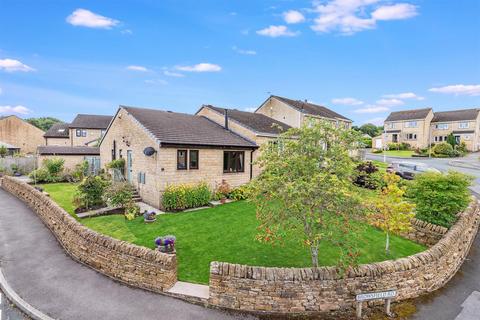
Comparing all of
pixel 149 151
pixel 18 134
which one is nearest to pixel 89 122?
pixel 18 134

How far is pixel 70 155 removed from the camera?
97.2 ft

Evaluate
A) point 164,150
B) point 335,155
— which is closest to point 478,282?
point 335,155

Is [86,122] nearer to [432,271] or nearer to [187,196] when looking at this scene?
[187,196]

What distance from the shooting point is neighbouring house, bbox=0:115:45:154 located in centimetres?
5281

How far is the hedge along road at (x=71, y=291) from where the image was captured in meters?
6.72

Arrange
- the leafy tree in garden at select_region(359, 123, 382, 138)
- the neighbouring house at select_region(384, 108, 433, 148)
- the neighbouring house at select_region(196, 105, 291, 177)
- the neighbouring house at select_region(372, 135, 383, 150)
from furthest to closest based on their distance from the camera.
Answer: the leafy tree in garden at select_region(359, 123, 382, 138) → the neighbouring house at select_region(372, 135, 383, 150) → the neighbouring house at select_region(384, 108, 433, 148) → the neighbouring house at select_region(196, 105, 291, 177)

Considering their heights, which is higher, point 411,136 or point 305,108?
point 305,108

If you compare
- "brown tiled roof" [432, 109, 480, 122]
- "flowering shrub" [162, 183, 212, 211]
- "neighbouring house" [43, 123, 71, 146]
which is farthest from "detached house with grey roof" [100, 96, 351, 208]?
"brown tiled roof" [432, 109, 480, 122]

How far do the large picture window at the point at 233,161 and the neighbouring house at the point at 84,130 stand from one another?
38.5m

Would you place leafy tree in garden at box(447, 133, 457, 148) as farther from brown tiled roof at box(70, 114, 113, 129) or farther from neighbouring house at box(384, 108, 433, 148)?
brown tiled roof at box(70, 114, 113, 129)

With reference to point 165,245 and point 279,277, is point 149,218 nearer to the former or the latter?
point 165,245

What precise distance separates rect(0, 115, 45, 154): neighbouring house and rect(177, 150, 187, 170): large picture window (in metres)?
54.0

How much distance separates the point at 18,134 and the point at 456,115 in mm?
97824

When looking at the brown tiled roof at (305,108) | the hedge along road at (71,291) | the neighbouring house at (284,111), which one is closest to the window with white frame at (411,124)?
the brown tiled roof at (305,108)
